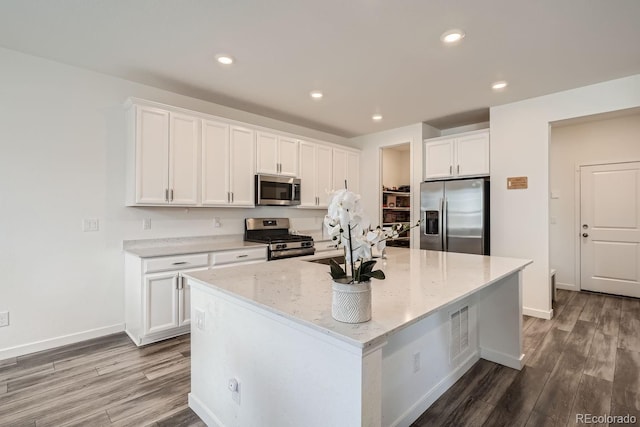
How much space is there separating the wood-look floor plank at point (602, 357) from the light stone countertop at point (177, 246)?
10.4 ft

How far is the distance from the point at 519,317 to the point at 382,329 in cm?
194

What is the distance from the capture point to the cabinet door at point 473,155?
4.08m

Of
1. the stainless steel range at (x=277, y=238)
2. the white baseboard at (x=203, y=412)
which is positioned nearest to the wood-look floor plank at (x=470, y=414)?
the white baseboard at (x=203, y=412)

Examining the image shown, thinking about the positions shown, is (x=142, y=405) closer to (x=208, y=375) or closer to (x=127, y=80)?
(x=208, y=375)

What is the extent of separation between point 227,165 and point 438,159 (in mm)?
2976

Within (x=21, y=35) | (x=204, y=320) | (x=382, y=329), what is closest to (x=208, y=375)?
(x=204, y=320)

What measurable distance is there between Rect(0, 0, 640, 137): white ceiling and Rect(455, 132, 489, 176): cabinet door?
604 mm

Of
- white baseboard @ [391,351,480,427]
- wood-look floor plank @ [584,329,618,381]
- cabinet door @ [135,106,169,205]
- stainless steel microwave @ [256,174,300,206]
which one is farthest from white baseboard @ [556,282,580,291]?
cabinet door @ [135,106,169,205]

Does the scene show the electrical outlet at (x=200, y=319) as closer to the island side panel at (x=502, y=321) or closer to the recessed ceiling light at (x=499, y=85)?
the island side panel at (x=502, y=321)

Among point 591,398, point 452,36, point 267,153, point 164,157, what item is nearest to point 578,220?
point 591,398

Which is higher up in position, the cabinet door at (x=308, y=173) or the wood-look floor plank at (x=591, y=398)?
the cabinet door at (x=308, y=173)

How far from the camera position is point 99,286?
3.03 m

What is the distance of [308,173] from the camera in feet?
14.8

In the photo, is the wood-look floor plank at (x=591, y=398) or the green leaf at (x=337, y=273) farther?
the wood-look floor plank at (x=591, y=398)
